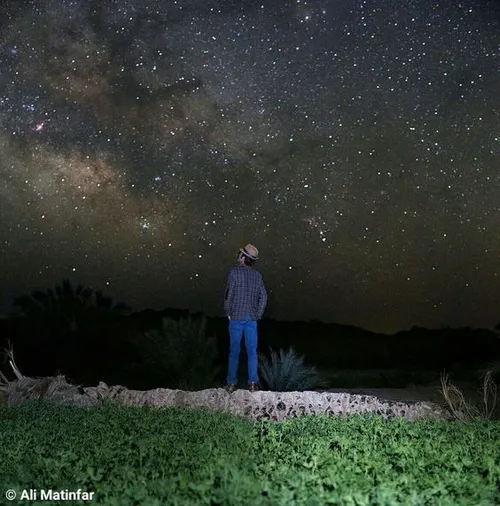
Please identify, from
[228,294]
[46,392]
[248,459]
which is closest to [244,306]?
[228,294]

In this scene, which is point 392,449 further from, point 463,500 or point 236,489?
point 236,489

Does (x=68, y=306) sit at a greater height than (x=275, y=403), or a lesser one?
greater

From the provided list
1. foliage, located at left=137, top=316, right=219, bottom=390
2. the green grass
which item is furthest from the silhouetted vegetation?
the green grass

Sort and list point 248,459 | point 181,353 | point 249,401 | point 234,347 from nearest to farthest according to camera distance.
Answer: point 248,459
point 249,401
point 234,347
point 181,353

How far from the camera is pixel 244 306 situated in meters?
11.0

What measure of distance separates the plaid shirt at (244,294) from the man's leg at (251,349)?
13 centimetres

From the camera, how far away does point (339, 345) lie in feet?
107

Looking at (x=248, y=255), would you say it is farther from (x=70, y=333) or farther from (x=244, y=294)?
(x=70, y=333)

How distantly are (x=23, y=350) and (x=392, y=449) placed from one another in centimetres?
1999

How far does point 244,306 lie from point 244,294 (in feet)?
0.58

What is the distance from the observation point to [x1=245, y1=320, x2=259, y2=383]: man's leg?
10812mm

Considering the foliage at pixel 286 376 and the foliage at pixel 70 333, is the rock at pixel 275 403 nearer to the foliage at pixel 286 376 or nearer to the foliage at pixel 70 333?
the foliage at pixel 286 376

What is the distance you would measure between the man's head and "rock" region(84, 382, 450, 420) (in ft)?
7.27

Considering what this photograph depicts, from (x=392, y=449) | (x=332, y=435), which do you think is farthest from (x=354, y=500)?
(x=332, y=435)
